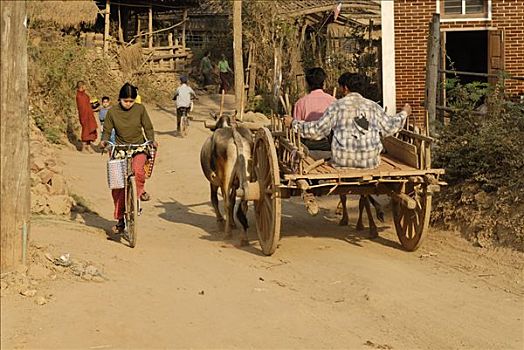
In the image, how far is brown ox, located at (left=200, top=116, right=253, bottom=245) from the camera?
31.2ft

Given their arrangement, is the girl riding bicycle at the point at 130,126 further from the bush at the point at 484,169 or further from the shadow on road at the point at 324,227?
the bush at the point at 484,169

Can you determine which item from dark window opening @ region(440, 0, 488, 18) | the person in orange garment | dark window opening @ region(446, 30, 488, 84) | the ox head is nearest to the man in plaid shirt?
the ox head

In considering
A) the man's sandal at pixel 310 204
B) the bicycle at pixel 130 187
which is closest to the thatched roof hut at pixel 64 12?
the bicycle at pixel 130 187

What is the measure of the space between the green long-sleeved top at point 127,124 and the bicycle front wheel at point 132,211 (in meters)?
0.52

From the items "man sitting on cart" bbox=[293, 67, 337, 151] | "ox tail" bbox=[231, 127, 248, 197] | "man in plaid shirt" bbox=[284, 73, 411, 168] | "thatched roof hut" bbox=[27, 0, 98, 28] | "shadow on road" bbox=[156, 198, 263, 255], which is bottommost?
"shadow on road" bbox=[156, 198, 263, 255]

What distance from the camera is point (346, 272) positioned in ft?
26.0

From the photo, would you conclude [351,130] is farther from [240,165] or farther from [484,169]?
[484,169]

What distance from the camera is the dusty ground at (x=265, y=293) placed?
5.74 meters

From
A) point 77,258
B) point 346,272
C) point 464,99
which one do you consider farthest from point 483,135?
point 77,258

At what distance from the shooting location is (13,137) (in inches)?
239

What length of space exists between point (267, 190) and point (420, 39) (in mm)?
9153

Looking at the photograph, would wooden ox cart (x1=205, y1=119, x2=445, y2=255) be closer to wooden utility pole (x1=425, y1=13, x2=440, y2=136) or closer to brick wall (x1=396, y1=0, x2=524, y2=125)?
wooden utility pole (x1=425, y1=13, x2=440, y2=136)

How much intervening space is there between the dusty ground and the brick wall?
696 cm

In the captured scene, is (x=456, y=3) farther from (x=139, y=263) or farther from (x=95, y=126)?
(x=139, y=263)
